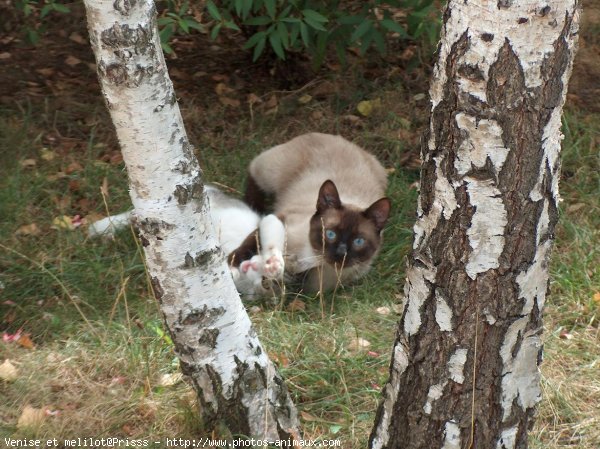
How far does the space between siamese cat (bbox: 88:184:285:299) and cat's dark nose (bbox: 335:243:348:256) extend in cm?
31

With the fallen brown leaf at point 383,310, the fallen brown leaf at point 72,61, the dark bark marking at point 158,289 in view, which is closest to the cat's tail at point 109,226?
the fallen brown leaf at point 383,310

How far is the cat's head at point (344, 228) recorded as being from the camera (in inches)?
186

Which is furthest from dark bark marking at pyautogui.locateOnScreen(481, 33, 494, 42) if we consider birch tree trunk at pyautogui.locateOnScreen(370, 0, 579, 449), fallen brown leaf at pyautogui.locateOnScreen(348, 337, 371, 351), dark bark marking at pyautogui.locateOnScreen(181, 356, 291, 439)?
fallen brown leaf at pyautogui.locateOnScreen(348, 337, 371, 351)

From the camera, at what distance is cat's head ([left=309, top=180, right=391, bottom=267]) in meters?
4.73

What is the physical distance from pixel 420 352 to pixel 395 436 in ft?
1.13

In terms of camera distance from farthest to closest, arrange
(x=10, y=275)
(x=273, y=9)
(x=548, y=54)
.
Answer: (x=273, y=9), (x=10, y=275), (x=548, y=54)

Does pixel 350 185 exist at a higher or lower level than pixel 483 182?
lower

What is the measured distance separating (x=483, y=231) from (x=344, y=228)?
2281mm

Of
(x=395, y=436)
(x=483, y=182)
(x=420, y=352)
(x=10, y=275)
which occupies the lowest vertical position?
(x=10, y=275)

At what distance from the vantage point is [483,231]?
247 centimetres

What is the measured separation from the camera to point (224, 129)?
6.29 metres

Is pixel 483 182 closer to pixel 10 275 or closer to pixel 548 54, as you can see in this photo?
pixel 548 54

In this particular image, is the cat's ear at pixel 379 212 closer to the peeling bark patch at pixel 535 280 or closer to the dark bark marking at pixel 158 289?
the dark bark marking at pixel 158 289

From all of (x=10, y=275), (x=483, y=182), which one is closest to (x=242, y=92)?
(x=10, y=275)
